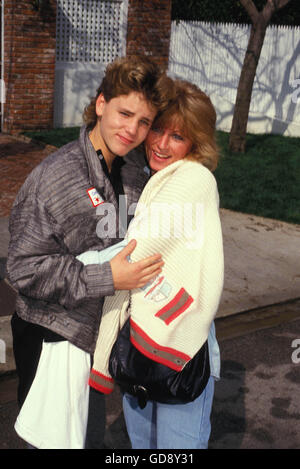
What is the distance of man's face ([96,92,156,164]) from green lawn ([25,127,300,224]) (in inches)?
249


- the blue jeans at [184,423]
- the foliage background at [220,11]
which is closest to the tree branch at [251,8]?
the foliage background at [220,11]

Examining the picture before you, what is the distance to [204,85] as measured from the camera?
16.4 m

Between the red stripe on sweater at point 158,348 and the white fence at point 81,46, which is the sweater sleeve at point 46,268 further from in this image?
the white fence at point 81,46

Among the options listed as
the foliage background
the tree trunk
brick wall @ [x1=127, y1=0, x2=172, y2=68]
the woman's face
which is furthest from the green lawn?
the woman's face

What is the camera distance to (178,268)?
2289 millimetres

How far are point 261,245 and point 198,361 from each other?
5365mm

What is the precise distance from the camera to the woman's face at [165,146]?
256 cm

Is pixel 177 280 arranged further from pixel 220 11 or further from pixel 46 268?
pixel 220 11

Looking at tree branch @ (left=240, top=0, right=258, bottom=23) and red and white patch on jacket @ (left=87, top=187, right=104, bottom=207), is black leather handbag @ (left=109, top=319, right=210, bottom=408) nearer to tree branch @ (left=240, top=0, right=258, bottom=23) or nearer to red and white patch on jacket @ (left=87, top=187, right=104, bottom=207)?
red and white patch on jacket @ (left=87, top=187, right=104, bottom=207)

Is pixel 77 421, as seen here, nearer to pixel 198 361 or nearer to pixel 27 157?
pixel 198 361

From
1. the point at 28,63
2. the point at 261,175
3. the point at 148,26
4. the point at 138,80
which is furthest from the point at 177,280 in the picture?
the point at 148,26

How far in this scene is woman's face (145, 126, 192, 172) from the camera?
2557 millimetres
